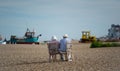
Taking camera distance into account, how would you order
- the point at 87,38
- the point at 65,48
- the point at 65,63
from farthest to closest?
1. the point at 87,38
2. the point at 65,48
3. the point at 65,63

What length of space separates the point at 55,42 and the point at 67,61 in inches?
45.7

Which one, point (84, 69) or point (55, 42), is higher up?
point (55, 42)

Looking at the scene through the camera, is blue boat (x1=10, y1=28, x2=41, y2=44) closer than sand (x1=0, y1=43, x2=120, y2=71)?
No

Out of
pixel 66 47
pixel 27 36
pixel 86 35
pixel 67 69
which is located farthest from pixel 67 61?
pixel 27 36

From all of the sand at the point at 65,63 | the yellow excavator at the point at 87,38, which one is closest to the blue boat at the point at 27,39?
the yellow excavator at the point at 87,38

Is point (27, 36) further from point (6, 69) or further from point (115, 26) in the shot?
point (6, 69)

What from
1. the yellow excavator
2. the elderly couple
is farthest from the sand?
the yellow excavator

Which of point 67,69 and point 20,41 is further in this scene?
point 20,41

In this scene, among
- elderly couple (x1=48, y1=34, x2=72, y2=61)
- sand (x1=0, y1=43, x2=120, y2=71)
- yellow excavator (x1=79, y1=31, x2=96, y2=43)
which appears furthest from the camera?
yellow excavator (x1=79, y1=31, x2=96, y2=43)

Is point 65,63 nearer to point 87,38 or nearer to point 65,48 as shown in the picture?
point 65,48

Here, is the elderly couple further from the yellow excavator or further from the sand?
the yellow excavator

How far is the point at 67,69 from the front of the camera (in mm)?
13141

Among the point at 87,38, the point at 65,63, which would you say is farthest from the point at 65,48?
the point at 87,38

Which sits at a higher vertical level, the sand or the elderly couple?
the elderly couple
